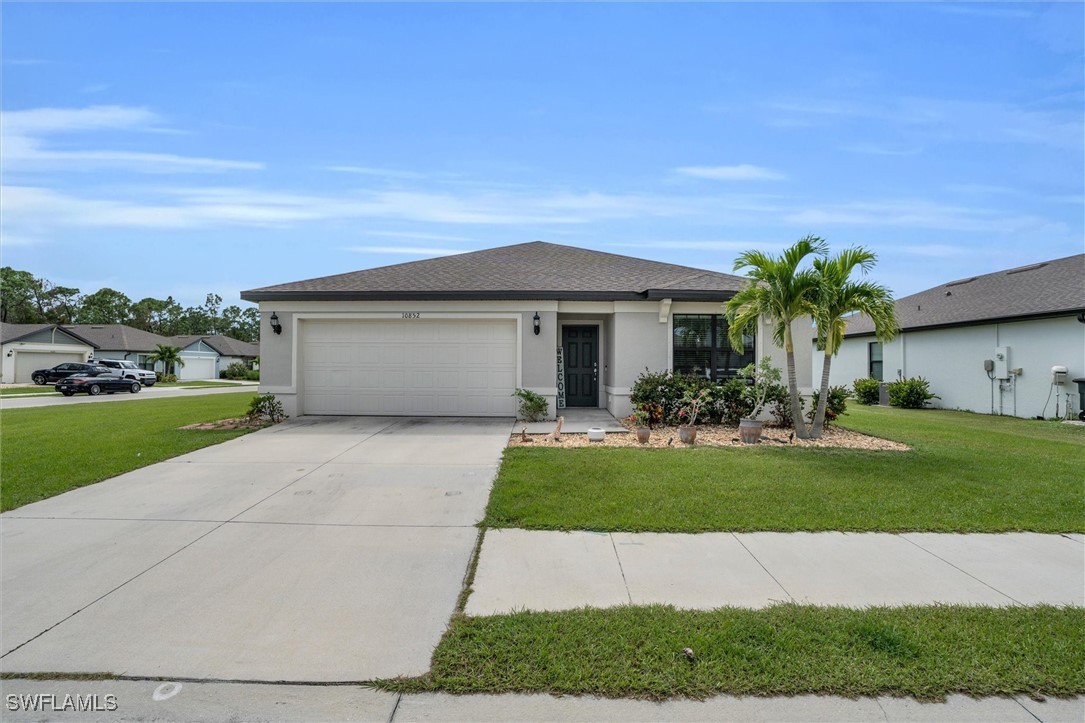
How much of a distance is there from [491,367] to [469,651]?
9.33 m

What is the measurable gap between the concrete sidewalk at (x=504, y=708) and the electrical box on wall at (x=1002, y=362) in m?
16.6

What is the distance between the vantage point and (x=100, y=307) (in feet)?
192

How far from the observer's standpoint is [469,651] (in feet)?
9.05

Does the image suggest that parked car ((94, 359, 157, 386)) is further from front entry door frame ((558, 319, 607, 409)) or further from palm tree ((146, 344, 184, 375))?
front entry door frame ((558, 319, 607, 409))

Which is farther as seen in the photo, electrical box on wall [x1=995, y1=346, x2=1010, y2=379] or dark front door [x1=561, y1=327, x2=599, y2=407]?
electrical box on wall [x1=995, y1=346, x2=1010, y2=379]

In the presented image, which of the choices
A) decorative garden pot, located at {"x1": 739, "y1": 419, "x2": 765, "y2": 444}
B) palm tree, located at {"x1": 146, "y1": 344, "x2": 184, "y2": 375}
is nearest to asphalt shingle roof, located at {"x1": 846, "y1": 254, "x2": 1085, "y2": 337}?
decorative garden pot, located at {"x1": 739, "y1": 419, "x2": 765, "y2": 444}

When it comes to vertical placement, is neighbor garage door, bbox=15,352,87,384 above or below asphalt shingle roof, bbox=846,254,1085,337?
below

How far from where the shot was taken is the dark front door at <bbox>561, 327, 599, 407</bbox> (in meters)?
13.5

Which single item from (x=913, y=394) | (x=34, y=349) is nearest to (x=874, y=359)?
(x=913, y=394)

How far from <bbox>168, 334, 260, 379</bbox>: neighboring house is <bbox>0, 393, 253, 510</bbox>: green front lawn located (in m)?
33.5

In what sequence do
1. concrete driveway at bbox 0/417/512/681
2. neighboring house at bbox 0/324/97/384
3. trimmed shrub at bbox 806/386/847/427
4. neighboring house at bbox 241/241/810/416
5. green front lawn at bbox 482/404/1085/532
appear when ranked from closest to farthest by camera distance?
concrete driveway at bbox 0/417/512/681
green front lawn at bbox 482/404/1085/532
trimmed shrub at bbox 806/386/847/427
neighboring house at bbox 241/241/810/416
neighboring house at bbox 0/324/97/384

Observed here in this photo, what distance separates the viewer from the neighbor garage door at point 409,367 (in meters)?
11.9

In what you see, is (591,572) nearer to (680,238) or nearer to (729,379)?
(729,379)

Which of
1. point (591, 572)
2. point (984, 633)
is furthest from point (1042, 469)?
point (591, 572)
